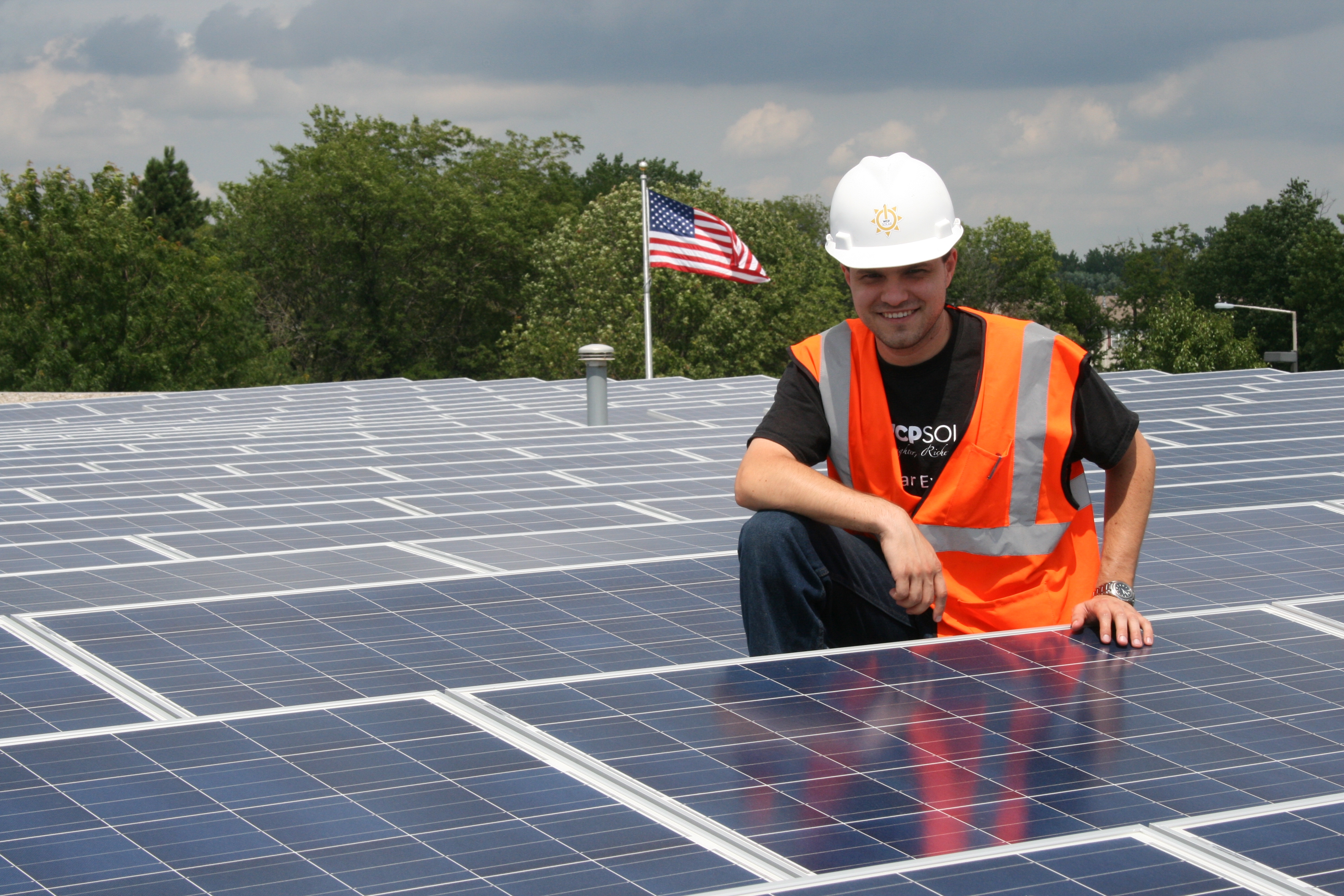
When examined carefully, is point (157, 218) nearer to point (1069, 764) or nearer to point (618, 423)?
point (618, 423)

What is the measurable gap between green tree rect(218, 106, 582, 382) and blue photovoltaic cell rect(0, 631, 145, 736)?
66.2m

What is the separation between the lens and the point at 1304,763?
3.32 m

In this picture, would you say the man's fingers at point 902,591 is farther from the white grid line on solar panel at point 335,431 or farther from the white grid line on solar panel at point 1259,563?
the white grid line on solar panel at point 335,431

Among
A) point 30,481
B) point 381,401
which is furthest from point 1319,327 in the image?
point 30,481

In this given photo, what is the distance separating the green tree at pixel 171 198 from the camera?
81188 millimetres

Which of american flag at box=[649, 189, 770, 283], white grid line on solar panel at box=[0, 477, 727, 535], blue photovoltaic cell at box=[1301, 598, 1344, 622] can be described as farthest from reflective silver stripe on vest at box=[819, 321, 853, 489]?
american flag at box=[649, 189, 770, 283]

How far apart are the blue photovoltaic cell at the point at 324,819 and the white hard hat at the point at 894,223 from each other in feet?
7.24

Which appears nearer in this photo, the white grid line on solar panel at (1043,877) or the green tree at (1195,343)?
the white grid line on solar panel at (1043,877)

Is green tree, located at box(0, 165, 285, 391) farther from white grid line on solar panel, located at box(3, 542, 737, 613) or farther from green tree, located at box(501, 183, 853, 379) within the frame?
white grid line on solar panel, located at box(3, 542, 737, 613)

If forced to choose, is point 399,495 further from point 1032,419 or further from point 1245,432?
point 1245,432

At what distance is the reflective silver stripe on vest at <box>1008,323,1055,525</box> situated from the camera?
4910 mm

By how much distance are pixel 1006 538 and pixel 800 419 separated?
31.8 inches

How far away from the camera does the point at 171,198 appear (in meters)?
83.2

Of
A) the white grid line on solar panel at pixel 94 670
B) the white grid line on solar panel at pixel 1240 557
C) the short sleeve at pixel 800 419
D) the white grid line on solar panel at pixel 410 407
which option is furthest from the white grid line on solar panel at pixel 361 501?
the white grid line on solar panel at pixel 410 407
